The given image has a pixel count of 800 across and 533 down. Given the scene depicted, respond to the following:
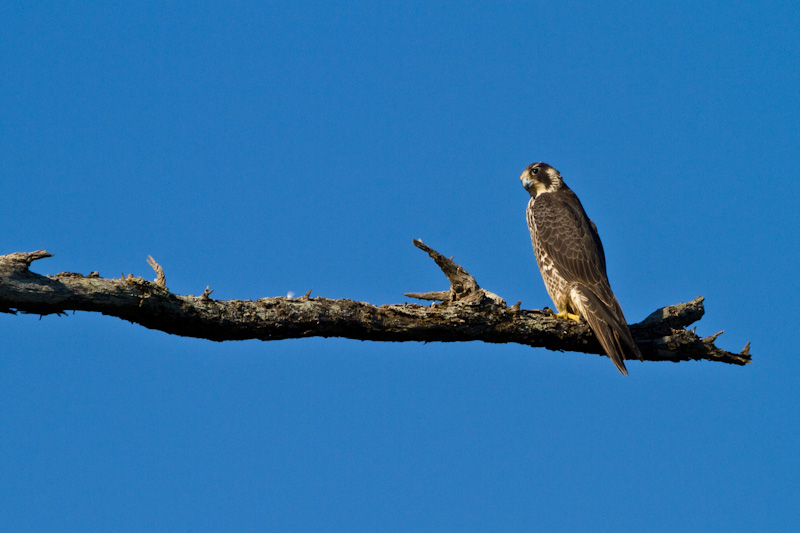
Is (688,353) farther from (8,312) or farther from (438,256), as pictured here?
(8,312)

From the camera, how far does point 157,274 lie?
431 centimetres

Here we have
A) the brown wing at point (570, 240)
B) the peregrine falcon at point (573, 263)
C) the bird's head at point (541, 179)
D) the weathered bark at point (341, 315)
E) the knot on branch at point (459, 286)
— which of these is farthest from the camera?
the bird's head at point (541, 179)

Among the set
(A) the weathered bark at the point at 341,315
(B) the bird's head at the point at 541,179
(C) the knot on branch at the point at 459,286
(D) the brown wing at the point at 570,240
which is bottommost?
(A) the weathered bark at the point at 341,315

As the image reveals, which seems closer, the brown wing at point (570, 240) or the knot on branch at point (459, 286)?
the knot on branch at point (459, 286)

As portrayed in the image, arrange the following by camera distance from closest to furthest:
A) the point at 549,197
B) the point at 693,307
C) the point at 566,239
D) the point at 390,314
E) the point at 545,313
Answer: the point at 390,314, the point at 545,313, the point at 693,307, the point at 566,239, the point at 549,197

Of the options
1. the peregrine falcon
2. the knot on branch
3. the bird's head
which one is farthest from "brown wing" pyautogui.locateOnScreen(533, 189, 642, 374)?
the knot on branch

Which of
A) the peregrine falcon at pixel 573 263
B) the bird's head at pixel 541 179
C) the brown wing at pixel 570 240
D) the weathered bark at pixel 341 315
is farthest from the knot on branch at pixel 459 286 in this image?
the bird's head at pixel 541 179

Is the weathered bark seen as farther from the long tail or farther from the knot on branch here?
the long tail

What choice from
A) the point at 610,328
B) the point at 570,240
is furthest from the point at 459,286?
the point at 570,240

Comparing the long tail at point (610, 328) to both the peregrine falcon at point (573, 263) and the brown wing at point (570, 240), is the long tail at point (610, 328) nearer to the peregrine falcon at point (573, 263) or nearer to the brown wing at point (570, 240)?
the peregrine falcon at point (573, 263)

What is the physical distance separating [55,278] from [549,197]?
463cm

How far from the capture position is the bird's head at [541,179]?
7379 mm

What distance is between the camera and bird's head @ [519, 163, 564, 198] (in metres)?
7.38

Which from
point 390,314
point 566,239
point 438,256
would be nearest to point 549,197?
point 566,239
